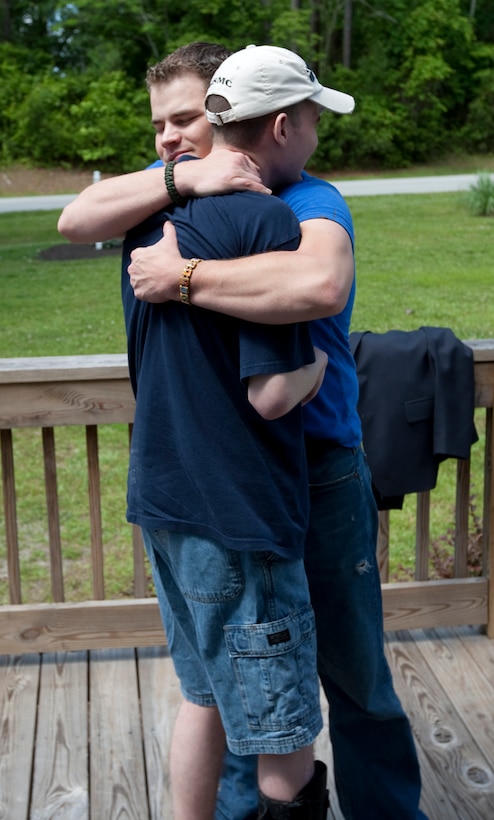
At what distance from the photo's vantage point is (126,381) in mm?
2869

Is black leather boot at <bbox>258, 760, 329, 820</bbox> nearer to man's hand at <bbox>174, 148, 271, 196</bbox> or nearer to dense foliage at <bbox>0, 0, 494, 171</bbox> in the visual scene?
man's hand at <bbox>174, 148, 271, 196</bbox>

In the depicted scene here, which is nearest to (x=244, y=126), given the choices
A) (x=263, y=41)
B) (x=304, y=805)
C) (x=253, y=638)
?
(x=253, y=638)

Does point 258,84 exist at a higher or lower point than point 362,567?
higher

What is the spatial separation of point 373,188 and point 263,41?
26.0ft

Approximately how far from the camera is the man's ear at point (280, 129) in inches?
62.8

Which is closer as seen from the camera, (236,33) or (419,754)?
(419,754)

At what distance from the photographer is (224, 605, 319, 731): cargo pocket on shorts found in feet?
5.36

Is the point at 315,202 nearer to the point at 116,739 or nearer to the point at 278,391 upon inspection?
the point at 278,391

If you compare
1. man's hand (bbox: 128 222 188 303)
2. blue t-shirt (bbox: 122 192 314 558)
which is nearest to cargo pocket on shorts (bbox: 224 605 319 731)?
blue t-shirt (bbox: 122 192 314 558)

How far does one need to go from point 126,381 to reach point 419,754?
129cm

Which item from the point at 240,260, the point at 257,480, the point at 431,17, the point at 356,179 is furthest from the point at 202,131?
the point at 431,17

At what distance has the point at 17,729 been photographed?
270 cm

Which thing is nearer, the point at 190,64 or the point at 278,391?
the point at 278,391

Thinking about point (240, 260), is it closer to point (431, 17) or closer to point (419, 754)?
point (419, 754)
